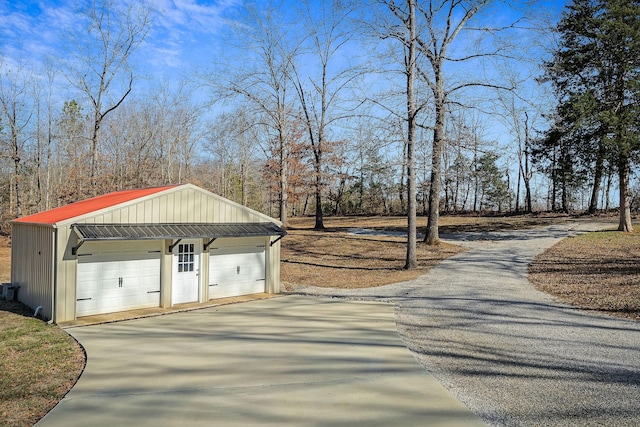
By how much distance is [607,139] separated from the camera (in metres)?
18.2

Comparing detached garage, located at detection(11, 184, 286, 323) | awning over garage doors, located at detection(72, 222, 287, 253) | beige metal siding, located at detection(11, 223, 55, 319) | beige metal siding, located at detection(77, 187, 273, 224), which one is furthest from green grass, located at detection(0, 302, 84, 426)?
beige metal siding, located at detection(77, 187, 273, 224)

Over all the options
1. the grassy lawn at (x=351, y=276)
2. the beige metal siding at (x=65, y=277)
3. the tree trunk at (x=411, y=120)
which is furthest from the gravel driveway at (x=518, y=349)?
the beige metal siding at (x=65, y=277)

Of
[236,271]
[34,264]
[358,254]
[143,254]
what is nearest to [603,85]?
[358,254]

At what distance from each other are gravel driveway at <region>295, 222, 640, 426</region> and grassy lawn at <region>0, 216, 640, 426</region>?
1212mm

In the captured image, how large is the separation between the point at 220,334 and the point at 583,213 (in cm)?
2972

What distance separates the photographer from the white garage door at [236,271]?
11.6 metres

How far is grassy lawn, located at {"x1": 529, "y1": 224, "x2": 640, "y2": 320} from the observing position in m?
9.79

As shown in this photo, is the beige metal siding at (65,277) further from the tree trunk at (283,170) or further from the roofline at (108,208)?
the tree trunk at (283,170)

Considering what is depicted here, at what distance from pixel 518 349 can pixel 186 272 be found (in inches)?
315

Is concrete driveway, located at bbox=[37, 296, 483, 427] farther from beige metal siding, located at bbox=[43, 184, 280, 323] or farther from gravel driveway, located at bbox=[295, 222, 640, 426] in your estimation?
beige metal siding, located at bbox=[43, 184, 280, 323]

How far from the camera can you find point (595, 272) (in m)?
13.0

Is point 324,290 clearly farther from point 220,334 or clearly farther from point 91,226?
point 91,226

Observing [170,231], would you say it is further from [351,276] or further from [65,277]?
[351,276]

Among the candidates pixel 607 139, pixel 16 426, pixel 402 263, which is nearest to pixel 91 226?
pixel 16 426
